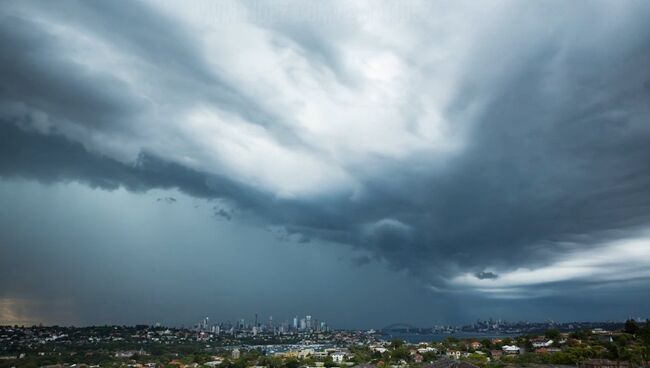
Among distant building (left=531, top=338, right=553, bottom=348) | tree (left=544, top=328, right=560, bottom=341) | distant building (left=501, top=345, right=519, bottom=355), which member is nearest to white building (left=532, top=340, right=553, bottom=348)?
distant building (left=531, top=338, right=553, bottom=348)

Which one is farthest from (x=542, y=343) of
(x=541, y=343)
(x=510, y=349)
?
(x=510, y=349)

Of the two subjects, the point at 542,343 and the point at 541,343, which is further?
the point at 541,343

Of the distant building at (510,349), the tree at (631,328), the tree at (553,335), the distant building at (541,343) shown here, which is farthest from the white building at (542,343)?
the tree at (631,328)

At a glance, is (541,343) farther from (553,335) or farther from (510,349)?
(510,349)

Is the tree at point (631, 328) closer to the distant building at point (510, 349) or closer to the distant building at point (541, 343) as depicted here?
the distant building at point (541, 343)

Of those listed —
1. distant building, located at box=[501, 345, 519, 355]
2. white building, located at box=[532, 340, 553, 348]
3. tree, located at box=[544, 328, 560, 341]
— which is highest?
tree, located at box=[544, 328, 560, 341]

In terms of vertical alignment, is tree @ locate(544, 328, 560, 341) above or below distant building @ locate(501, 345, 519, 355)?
above

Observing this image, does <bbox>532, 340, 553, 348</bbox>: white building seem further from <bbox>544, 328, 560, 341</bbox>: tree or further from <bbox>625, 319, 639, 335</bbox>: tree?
<bbox>625, 319, 639, 335</bbox>: tree

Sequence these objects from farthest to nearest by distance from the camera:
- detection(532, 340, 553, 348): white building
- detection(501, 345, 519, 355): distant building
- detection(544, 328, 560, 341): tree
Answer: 1. detection(544, 328, 560, 341): tree
2. detection(532, 340, 553, 348): white building
3. detection(501, 345, 519, 355): distant building

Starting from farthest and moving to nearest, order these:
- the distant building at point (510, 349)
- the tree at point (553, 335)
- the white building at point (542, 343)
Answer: the tree at point (553, 335) < the white building at point (542, 343) < the distant building at point (510, 349)

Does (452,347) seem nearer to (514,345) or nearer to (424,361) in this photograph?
(514,345)

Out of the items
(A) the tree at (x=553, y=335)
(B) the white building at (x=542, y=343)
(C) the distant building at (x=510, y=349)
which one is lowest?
(C) the distant building at (x=510, y=349)
